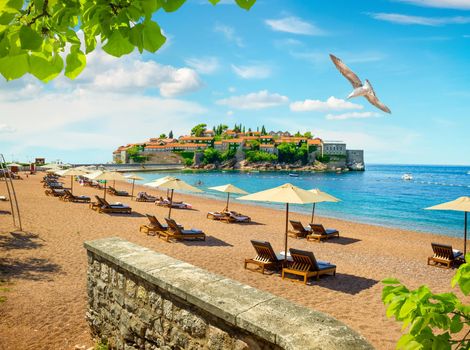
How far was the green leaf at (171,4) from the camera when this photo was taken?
186 centimetres

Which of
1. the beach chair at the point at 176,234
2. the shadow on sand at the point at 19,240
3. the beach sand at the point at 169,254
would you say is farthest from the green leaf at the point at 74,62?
the beach chair at the point at 176,234

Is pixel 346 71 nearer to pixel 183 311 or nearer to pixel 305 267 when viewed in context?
pixel 305 267

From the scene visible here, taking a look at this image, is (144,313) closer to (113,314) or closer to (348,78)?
(113,314)

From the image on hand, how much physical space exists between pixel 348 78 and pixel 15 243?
1071 cm

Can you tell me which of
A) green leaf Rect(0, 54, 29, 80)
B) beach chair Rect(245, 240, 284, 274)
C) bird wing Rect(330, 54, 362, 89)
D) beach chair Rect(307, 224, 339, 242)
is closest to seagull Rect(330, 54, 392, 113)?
bird wing Rect(330, 54, 362, 89)

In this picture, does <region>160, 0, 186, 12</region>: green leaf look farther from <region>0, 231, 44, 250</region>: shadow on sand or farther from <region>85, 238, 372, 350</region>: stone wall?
<region>0, 231, 44, 250</region>: shadow on sand

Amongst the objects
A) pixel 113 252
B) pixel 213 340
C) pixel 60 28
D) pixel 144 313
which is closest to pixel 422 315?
pixel 213 340

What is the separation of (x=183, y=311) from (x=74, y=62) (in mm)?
2432

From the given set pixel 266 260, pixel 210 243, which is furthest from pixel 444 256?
pixel 210 243

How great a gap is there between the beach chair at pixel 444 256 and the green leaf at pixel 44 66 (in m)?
14.0

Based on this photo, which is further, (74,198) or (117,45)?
(74,198)

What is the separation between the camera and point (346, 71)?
7164 mm

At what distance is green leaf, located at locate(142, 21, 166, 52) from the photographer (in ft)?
5.95

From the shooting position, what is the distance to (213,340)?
10.0 feet
